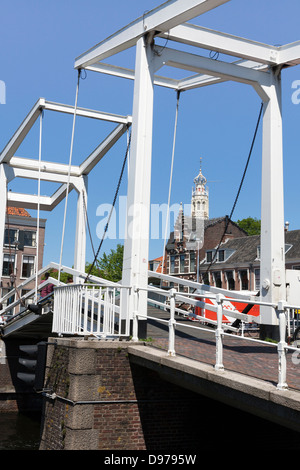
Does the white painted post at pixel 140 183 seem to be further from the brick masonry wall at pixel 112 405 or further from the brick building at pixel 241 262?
the brick building at pixel 241 262

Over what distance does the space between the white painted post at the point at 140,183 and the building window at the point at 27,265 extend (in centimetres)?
3989

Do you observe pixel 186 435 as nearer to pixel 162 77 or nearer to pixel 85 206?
pixel 162 77

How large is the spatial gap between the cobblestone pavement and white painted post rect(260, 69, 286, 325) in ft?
3.39

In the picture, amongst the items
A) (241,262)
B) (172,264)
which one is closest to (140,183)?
(241,262)

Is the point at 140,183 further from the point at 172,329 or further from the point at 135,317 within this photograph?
the point at 172,329

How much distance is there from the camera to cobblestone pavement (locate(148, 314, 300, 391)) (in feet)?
19.2

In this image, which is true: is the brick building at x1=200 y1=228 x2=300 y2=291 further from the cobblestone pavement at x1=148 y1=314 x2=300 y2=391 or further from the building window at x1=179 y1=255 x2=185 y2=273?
the cobblestone pavement at x1=148 y1=314 x2=300 y2=391

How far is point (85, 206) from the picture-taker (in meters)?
15.9

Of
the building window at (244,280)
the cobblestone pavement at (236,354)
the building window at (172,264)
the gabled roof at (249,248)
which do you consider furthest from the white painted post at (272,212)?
the building window at (172,264)

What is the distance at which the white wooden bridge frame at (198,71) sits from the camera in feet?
28.2

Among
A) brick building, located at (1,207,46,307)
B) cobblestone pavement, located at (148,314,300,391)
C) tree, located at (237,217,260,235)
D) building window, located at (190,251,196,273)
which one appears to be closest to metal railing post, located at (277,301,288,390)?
cobblestone pavement, located at (148,314,300,391)

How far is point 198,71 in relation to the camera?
9.68 m
